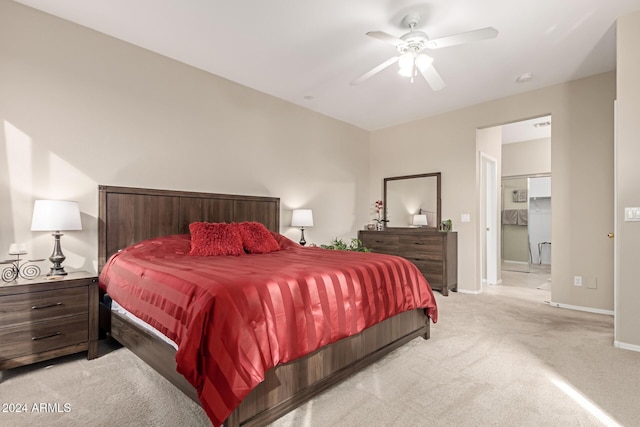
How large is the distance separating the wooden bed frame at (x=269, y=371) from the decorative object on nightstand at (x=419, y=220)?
2.34 m

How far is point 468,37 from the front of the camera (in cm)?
233

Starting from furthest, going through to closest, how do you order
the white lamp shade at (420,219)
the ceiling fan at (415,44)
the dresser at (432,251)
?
the white lamp shade at (420,219) → the dresser at (432,251) → the ceiling fan at (415,44)

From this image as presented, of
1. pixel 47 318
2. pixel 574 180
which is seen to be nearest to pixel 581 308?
pixel 574 180

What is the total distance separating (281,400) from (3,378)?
76.4 inches

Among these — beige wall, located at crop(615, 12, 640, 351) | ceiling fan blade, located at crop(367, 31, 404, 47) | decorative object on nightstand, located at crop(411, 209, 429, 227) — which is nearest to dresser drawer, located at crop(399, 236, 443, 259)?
decorative object on nightstand, located at crop(411, 209, 429, 227)

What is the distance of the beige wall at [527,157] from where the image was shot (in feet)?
21.9

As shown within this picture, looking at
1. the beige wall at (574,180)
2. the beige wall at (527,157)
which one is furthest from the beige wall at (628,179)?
the beige wall at (527,157)

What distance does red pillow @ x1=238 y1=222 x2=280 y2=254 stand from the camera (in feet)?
10.8

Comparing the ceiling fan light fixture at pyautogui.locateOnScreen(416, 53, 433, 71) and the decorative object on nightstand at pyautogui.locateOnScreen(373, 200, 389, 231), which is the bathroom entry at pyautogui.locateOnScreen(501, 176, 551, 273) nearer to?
the decorative object on nightstand at pyautogui.locateOnScreen(373, 200, 389, 231)

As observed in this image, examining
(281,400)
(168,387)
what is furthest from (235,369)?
(168,387)

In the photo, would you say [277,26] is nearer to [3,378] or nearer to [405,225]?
[3,378]

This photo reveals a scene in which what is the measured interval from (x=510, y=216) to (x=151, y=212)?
7.29 metres

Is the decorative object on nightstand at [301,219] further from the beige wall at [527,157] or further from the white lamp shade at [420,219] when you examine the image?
the beige wall at [527,157]

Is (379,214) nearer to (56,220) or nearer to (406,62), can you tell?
(406,62)
